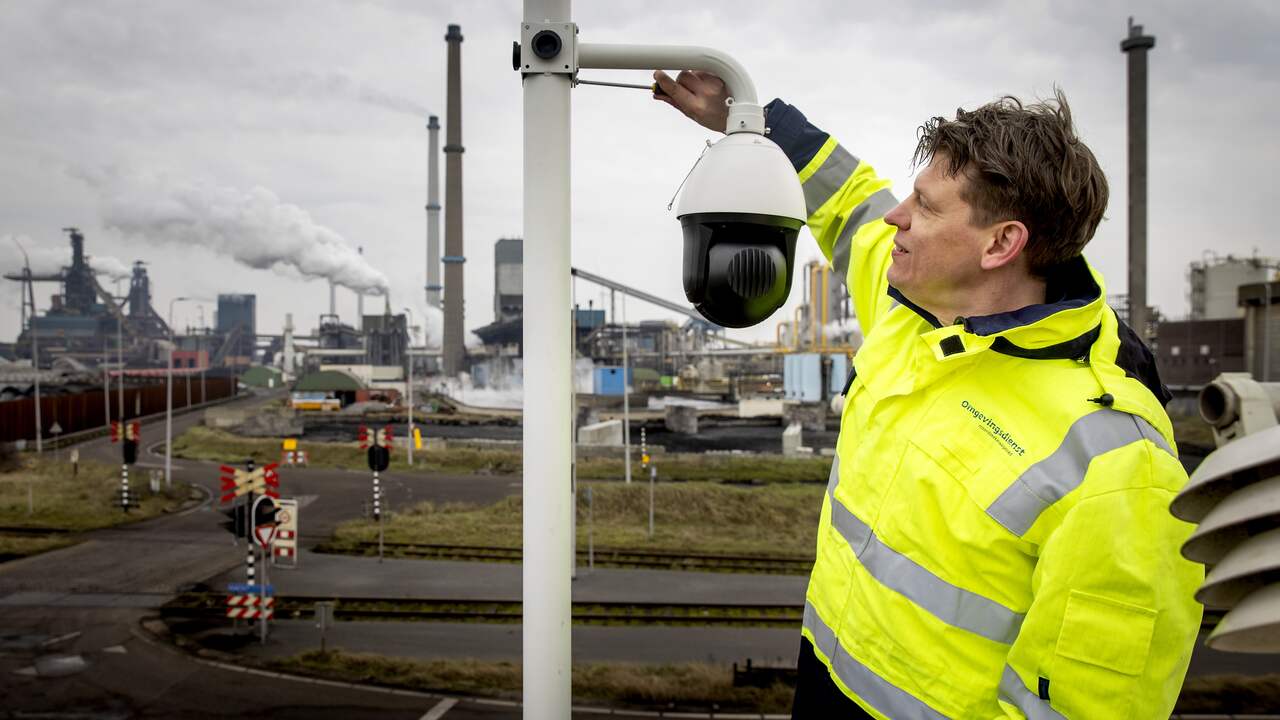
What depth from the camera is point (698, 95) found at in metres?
1.80

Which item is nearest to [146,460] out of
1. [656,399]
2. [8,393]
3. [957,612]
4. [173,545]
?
[173,545]

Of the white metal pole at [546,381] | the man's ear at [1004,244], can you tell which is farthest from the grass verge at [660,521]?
the man's ear at [1004,244]

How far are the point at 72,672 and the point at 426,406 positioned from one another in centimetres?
3829

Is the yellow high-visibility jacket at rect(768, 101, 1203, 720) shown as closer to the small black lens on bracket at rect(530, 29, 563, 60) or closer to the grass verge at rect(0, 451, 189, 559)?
the small black lens on bracket at rect(530, 29, 563, 60)

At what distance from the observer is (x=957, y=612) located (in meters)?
1.28

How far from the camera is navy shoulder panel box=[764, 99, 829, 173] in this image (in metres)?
1.85

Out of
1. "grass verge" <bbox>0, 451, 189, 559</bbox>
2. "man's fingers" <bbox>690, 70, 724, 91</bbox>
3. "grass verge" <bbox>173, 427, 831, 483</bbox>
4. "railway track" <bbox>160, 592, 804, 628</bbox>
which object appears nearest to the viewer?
"man's fingers" <bbox>690, 70, 724, 91</bbox>

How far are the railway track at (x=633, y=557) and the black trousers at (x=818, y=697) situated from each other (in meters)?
11.2

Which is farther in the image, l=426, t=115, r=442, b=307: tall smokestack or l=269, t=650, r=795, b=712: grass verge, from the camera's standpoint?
l=426, t=115, r=442, b=307: tall smokestack

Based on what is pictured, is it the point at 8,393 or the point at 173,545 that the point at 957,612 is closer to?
the point at 173,545

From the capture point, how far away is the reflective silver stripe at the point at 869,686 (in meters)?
1.33

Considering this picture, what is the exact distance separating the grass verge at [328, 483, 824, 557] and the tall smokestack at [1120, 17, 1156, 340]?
15.5 metres

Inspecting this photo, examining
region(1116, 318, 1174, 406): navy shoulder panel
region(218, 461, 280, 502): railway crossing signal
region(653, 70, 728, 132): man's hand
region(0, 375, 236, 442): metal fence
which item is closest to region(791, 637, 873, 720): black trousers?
region(1116, 318, 1174, 406): navy shoulder panel

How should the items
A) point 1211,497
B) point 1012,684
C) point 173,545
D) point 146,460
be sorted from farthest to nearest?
point 146,460, point 173,545, point 1012,684, point 1211,497
